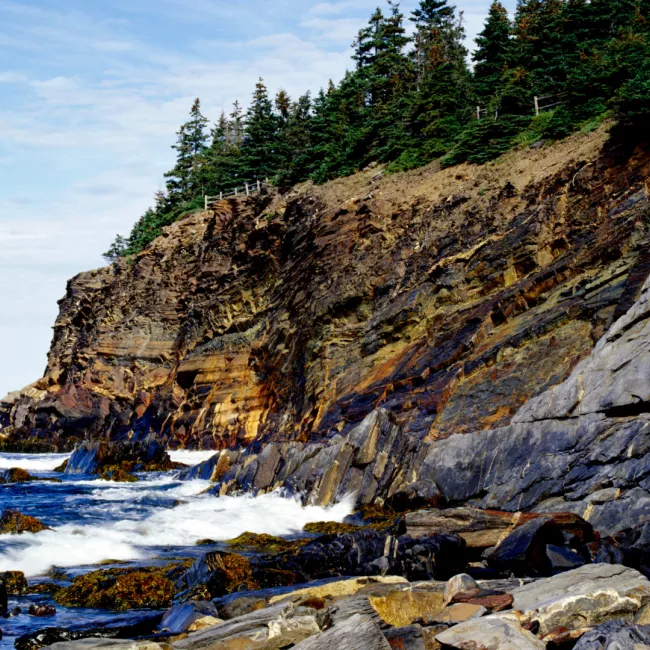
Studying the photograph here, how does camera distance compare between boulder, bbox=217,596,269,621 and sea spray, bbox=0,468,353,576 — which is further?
sea spray, bbox=0,468,353,576

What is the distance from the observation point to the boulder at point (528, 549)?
1078cm

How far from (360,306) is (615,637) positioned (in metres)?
27.9

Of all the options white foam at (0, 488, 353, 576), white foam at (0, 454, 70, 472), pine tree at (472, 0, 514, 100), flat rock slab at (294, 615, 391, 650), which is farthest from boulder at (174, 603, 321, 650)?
pine tree at (472, 0, 514, 100)

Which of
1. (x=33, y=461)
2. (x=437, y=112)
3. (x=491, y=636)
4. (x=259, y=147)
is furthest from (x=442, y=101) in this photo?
(x=491, y=636)

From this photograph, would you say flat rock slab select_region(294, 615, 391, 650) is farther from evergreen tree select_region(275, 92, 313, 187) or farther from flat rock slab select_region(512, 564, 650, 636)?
evergreen tree select_region(275, 92, 313, 187)

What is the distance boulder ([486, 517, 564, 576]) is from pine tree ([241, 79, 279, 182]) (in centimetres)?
5210

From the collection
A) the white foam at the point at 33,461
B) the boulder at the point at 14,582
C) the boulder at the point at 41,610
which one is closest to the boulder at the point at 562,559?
the boulder at the point at 41,610

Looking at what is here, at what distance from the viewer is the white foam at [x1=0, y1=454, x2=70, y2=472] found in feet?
125

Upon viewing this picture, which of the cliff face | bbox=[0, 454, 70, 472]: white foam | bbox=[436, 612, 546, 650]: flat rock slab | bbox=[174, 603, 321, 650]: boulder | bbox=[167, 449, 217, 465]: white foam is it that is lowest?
bbox=[0, 454, 70, 472]: white foam

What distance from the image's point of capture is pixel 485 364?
20875 millimetres

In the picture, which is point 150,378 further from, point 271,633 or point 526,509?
point 271,633

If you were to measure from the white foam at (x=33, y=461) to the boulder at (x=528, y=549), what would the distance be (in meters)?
29.9

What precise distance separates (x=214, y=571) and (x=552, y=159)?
89.4 feet

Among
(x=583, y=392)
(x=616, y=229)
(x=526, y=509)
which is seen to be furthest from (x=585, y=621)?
(x=616, y=229)
